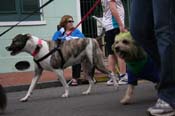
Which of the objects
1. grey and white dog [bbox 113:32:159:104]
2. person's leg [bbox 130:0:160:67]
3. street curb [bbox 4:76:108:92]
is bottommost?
street curb [bbox 4:76:108:92]

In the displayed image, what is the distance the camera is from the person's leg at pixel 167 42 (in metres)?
4.28

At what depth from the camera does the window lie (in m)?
15.5

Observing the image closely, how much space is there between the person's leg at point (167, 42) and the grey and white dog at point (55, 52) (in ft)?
12.8

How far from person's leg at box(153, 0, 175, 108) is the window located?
1156cm

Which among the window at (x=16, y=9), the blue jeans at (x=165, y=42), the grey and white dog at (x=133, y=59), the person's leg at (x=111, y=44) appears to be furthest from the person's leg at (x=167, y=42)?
the window at (x=16, y=9)

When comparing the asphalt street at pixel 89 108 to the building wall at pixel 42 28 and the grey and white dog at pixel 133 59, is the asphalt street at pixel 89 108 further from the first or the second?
the building wall at pixel 42 28

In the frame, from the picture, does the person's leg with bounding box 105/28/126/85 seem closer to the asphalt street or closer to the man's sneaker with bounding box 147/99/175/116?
the asphalt street

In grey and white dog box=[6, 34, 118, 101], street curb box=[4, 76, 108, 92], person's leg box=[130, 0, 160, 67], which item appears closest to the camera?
person's leg box=[130, 0, 160, 67]

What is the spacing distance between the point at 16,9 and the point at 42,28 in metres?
1.08

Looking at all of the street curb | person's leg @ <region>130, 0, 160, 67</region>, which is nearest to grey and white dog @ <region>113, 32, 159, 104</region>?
person's leg @ <region>130, 0, 160, 67</region>

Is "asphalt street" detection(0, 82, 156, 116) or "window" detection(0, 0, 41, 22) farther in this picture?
"window" detection(0, 0, 41, 22)

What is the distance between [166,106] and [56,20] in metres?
12.1

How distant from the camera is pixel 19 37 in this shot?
8039 mm

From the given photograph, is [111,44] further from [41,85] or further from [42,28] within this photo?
[42,28]
